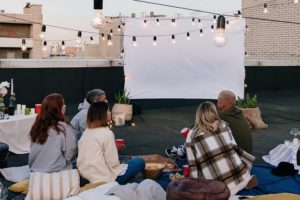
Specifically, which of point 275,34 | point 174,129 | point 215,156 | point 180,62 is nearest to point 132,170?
point 215,156

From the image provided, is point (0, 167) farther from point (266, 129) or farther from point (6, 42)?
point (6, 42)

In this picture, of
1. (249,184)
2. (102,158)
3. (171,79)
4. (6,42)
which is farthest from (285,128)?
(6,42)

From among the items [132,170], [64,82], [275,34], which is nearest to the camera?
[132,170]

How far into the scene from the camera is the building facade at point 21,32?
43875mm

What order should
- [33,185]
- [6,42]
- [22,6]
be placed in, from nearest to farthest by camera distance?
[33,185] → [6,42] → [22,6]

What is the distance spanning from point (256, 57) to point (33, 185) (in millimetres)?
16795

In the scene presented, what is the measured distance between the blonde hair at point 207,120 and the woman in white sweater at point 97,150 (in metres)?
0.94

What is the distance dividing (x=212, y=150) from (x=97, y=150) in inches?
47.7

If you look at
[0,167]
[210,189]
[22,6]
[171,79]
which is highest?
[22,6]

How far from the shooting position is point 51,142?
4711mm

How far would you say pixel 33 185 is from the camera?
4.49 metres

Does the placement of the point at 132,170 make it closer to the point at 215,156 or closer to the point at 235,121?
the point at 215,156

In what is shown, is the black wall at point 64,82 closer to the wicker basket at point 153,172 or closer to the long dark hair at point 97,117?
the wicker basket at point 153,172

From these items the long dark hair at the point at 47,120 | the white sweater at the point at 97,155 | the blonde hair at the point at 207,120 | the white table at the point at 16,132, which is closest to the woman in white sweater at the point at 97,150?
the white sweater at the point at 97,155
